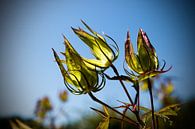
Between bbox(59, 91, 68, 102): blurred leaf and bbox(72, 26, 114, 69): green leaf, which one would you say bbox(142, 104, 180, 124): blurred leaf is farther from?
bbox(59, 91, 68, 102): blurred leaf

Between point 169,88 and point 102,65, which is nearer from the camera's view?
point 102,65

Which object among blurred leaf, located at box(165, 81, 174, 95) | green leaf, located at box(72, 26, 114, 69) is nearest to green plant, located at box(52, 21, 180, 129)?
green leaf, located at box(72, 26, 114, 69)

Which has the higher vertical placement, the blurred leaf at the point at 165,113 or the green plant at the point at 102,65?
the green plant at the point at 102,65

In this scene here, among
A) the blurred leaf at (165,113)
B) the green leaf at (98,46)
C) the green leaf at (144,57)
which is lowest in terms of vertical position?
the blurred leaf at (165,113)

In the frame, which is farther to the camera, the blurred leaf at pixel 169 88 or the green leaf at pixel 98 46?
the blurred leaf at pixel 169 88

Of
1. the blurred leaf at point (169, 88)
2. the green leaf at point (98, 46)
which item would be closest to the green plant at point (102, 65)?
the green leaf at point (98, 46)

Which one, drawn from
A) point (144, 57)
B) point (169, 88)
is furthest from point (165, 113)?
point (169, 88)

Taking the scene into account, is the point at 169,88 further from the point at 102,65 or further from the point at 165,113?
the point at 102,65

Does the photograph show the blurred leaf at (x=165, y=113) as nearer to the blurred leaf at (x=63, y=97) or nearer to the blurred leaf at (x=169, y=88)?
the blurred leaf at (x=169, y=88)

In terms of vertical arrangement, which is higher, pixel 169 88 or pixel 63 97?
pixel 63 97

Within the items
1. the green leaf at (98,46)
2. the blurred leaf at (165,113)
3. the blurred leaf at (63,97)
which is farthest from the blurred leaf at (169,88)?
the green leaf at (98,46)

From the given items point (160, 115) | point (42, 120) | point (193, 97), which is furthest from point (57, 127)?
point (193, 97)
